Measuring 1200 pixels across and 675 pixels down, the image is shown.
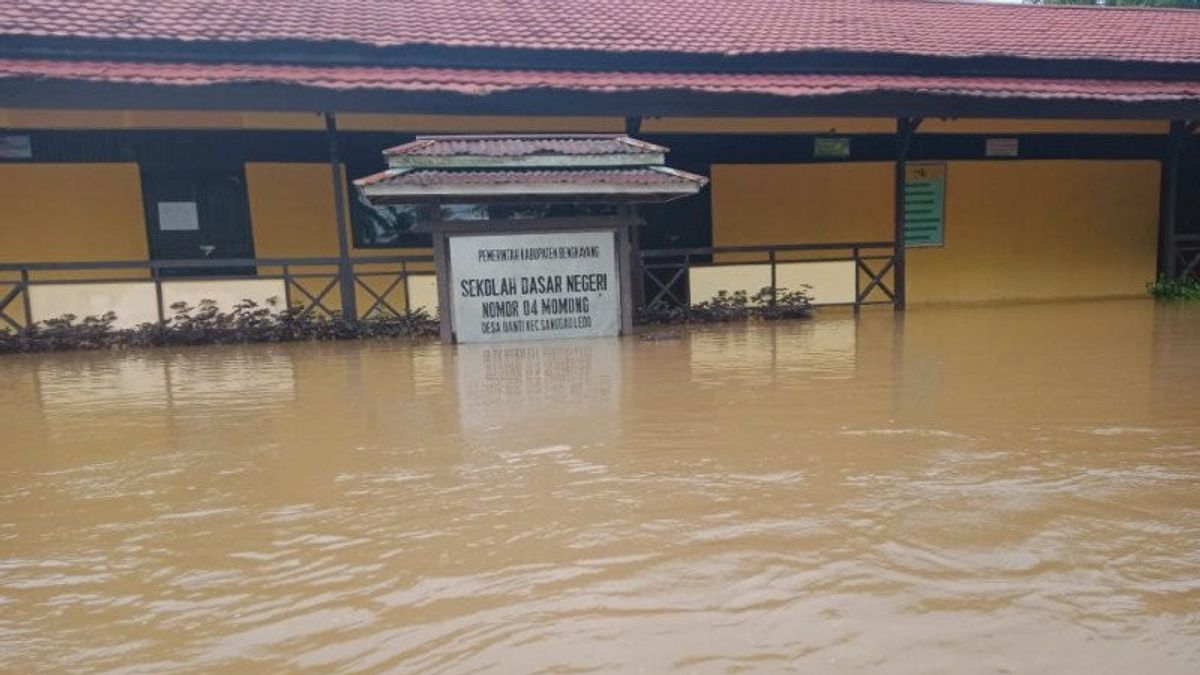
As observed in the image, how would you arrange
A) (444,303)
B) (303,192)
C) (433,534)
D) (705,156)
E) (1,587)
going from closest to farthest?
(1,587) < (433,534) < (444,303) < (303,192) < (705,156)

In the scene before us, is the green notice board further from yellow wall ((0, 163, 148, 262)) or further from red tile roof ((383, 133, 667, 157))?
yellow wall ((0, 163, 148, 262))

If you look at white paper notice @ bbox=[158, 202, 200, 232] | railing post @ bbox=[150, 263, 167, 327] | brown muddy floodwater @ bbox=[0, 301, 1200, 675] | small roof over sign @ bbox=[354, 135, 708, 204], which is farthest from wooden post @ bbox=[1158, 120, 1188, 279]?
railing post @ bbox=[150, 263, 167, 327]

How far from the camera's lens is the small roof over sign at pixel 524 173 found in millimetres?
7633

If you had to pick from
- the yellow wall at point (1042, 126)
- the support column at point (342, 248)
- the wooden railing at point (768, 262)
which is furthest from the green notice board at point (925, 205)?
the support column at point (342, 248)

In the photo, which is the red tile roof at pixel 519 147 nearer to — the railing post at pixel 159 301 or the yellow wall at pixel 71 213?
the railing post at pixel 159 301

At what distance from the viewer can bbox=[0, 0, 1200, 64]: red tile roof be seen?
29.9 feet

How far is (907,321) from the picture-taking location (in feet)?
29.9

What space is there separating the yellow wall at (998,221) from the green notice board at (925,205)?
0.39 feet

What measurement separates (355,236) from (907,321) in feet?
21.8

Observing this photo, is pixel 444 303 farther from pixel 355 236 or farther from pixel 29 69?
pixel 29 69

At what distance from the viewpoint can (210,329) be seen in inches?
332

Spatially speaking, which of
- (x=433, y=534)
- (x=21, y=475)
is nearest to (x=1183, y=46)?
(x=433, y=534)

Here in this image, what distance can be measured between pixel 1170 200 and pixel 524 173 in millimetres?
8930

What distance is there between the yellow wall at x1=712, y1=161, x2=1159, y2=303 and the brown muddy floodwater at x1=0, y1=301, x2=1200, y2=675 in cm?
585
